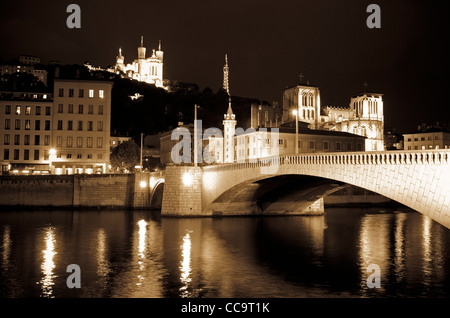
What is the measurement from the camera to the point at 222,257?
84.9ft

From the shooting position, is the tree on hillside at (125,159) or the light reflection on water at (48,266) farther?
the tree on hillside at (125,159)

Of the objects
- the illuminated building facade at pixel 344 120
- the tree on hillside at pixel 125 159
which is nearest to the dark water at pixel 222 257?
the tree on hillside at pixel 125 159

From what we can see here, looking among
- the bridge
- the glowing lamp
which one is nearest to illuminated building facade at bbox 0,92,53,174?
the bridge

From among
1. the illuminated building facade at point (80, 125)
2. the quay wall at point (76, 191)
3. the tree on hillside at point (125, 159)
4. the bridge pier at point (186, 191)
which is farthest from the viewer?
the tree on hillside at point (125, 159)

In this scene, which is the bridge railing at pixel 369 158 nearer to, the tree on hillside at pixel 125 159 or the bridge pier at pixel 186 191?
the bridge pier at pixel 186 191

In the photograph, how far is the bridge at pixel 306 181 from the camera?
Result: 1855 centimetres

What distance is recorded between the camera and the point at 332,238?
3266 cm

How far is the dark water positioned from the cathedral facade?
111 metres

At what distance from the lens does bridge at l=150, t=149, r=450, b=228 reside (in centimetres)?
1855

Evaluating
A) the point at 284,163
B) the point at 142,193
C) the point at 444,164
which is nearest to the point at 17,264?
the point at 284,163

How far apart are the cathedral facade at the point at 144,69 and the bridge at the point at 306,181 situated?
101 m

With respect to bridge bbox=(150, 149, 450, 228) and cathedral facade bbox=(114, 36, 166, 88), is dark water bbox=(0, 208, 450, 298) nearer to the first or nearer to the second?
bridge bbox=(150, 149, 450, 228)

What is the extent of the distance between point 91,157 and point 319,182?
35809 millimetres
